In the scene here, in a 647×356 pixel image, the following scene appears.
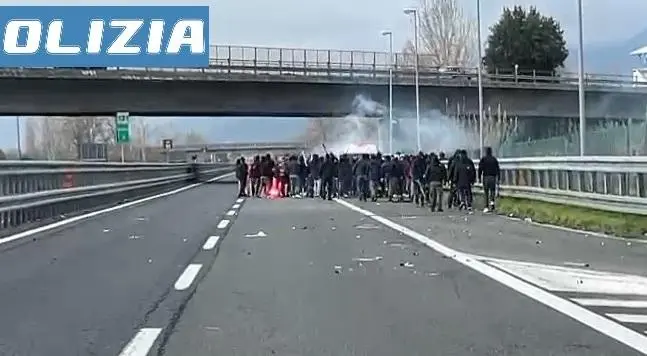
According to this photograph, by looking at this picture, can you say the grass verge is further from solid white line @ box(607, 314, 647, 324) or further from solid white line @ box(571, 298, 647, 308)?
solid white line @ box(607, 314, 647, 324)

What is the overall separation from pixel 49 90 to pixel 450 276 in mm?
44090

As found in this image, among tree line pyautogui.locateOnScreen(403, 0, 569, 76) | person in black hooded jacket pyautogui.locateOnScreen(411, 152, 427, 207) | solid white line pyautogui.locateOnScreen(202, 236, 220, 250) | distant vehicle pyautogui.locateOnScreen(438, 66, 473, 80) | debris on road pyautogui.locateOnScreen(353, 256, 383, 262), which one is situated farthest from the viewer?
tree line pyautogui.locateOnScreen(403, 0, 569, 76)

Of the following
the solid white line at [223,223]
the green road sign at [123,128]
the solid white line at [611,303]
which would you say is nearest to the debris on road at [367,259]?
the solid white line at [611,303]

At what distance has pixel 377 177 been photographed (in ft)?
115

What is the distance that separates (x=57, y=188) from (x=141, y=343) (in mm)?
17088

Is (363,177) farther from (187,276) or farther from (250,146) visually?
(250,146)

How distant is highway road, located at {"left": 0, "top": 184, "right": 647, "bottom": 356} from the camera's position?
770cm

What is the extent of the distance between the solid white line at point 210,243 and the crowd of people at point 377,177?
1037 centimetres

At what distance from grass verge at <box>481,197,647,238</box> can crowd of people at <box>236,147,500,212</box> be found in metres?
1.20

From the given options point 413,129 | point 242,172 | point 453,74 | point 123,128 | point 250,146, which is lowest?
point 242,172

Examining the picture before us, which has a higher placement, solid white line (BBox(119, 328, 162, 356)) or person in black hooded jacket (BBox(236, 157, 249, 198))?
person in black hooded jacket (BBox(236, 157, 249, 198))

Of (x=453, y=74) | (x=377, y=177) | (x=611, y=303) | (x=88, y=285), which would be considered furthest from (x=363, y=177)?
(x=453, y=74)

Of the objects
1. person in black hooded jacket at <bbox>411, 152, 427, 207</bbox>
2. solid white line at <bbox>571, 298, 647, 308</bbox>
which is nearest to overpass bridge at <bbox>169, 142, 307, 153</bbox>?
person in black hooded jacket at <bbox>411, 152, 427, 207</bbox>

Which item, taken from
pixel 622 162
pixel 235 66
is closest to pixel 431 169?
pixel 622 162
